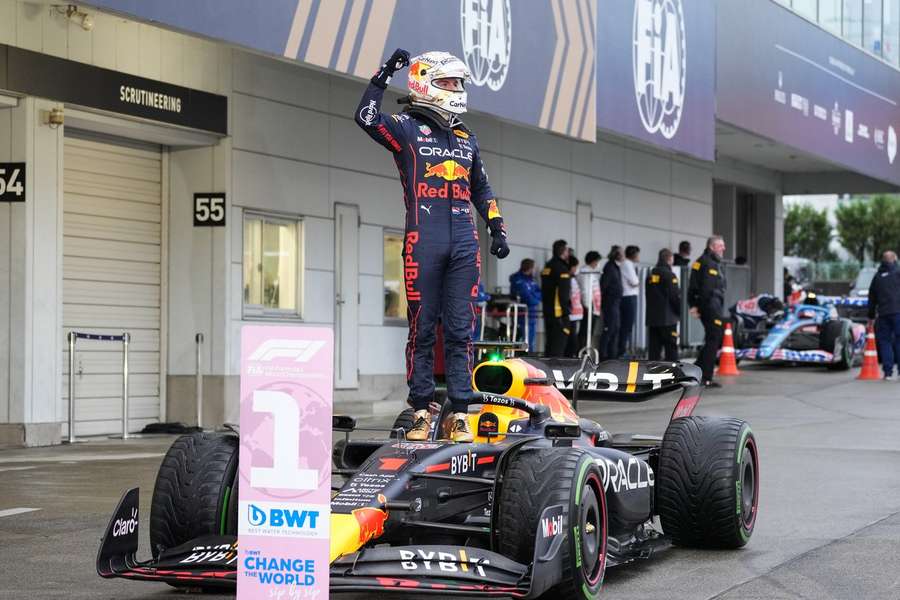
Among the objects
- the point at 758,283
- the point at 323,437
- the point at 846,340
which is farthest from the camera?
the point at 758,283

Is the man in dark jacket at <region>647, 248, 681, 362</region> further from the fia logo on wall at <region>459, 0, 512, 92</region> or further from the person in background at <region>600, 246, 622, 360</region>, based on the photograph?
the fia logo on wall at <region>459, 0, 512, 92</region>

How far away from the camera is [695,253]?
2998cm

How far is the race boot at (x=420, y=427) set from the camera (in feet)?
23.1

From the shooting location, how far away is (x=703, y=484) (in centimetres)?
755

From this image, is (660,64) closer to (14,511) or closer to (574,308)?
(574,308)

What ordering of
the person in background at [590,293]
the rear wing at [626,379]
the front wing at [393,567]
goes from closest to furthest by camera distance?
the front wing at [393,567] → the rear wing at [626,379] → the person in background at [590,293]

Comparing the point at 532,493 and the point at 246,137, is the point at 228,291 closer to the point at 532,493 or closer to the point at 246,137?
the point at 246,137

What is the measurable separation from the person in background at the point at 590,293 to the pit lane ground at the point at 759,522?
5475 mm

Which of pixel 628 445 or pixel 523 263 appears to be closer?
pixel 628 445

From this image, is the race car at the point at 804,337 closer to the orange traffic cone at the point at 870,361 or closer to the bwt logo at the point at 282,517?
the orange traffic cone at the point at 870,361

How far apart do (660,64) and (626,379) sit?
13.9 m

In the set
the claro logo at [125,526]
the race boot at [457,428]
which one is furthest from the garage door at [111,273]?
the claro logo at [125,526]

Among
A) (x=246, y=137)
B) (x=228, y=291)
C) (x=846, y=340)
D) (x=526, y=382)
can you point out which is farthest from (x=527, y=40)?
(x=526, y=382)

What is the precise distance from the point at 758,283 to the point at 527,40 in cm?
2051
